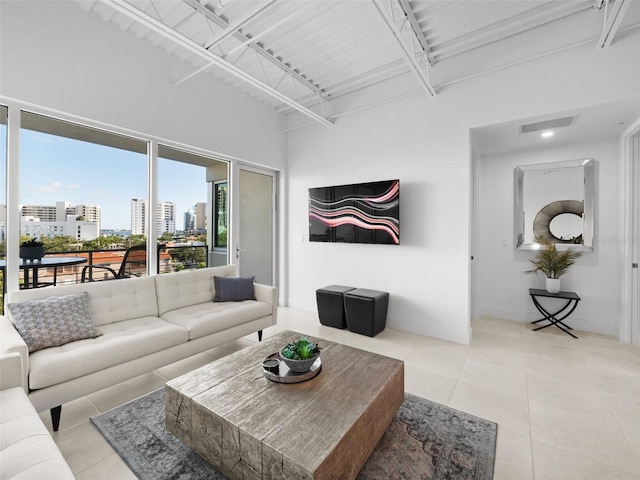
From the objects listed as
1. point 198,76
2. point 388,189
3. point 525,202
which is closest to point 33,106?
point 198,76

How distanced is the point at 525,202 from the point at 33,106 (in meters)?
5.88

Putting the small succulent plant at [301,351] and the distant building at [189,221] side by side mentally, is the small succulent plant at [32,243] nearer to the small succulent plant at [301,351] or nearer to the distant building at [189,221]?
the distant building at [189,221]

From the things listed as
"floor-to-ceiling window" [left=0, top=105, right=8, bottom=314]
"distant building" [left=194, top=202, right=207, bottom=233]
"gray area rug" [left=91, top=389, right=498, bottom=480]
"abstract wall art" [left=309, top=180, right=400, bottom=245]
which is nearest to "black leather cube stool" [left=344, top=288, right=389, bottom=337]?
"abstract wall art" [left=309, top=180, right=400, bottom=245]

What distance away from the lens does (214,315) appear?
2.96 meters

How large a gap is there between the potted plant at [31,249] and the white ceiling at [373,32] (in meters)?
2.20

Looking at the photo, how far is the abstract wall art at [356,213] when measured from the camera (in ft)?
12.7

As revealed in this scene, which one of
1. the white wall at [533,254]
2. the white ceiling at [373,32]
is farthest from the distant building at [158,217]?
the white wall at [533,254]

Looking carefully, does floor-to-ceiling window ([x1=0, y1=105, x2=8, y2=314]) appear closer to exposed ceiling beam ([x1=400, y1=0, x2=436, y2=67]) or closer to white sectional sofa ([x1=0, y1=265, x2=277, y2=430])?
white sectional sofa ([x1=0, y1=265, x2=277, y2=430])

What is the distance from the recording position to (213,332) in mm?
2885

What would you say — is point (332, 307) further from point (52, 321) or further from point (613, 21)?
point (613, 21)

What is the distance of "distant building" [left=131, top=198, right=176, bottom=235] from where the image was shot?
3.42 m

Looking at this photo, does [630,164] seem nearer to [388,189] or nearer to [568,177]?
[568,177]

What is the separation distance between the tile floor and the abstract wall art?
136 centimetres

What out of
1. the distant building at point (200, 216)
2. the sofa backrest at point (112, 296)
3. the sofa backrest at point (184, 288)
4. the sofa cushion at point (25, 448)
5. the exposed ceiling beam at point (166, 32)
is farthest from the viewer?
the distant building at point (200, 216)
